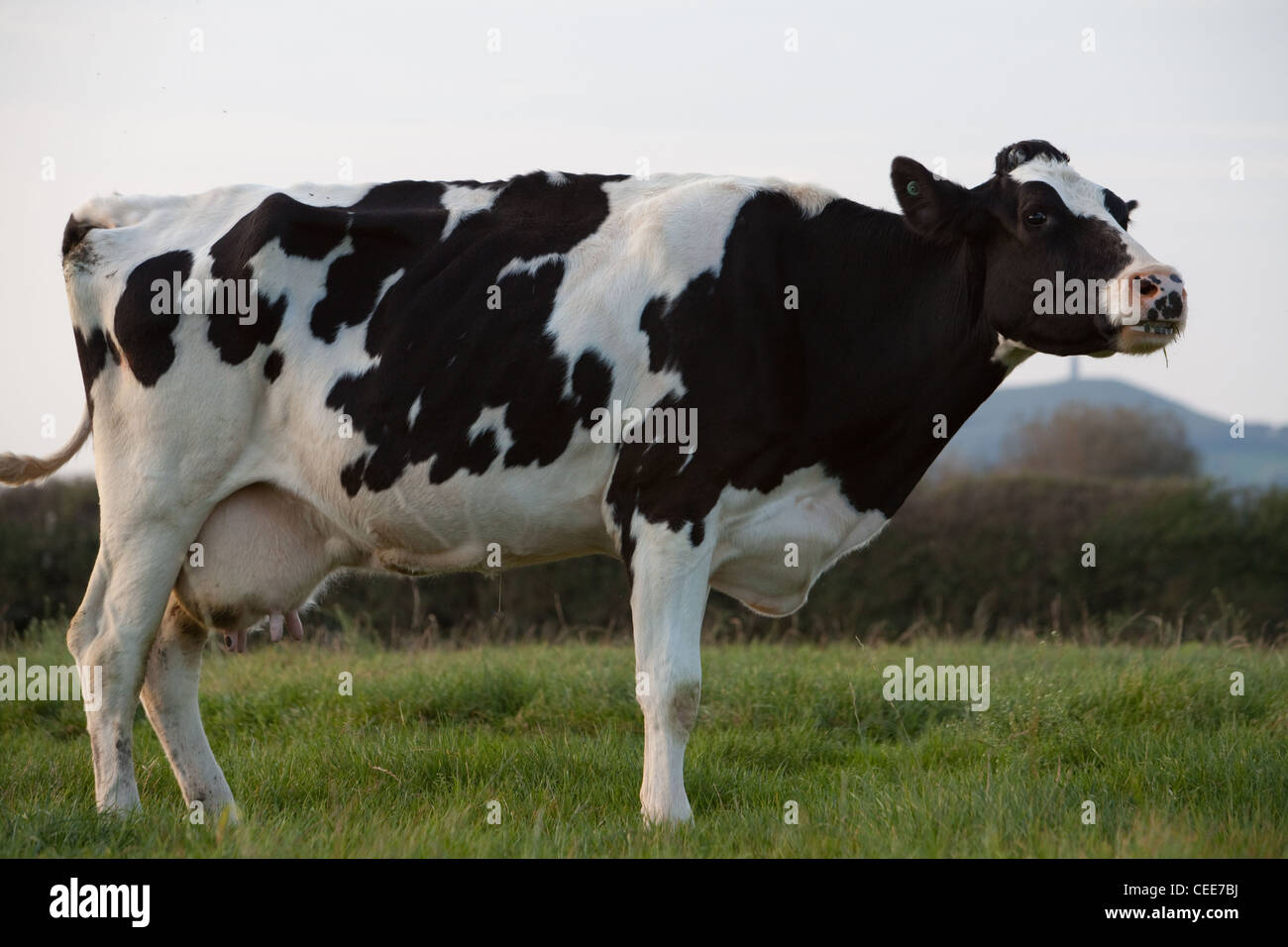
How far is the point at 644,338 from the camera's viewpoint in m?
6.11

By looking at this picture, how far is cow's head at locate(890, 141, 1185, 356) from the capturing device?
5629 mm

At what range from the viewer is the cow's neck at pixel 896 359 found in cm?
621

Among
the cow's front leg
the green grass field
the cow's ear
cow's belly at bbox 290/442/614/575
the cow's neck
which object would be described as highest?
the cow's ear

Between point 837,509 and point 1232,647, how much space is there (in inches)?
207

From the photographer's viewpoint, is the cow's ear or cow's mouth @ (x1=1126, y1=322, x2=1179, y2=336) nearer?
cow's mouth @ (x1=1126, y1=322, x2=1179, y2=336)

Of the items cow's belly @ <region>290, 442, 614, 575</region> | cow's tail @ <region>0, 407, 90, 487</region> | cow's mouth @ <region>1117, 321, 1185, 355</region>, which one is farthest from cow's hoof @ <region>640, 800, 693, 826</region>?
cow's tail @ <region>0, 407, 90, 487</region>

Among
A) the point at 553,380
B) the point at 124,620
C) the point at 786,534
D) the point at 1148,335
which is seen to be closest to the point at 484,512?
the point at 553,380

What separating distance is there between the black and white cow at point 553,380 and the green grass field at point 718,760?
2.03ft

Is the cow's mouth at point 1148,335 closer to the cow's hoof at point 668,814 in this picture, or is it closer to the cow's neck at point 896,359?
the cow's neck at point 896,359

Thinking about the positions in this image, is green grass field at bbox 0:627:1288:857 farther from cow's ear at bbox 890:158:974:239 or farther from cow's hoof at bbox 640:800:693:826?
cow's ear at bbox 890:158:974:239

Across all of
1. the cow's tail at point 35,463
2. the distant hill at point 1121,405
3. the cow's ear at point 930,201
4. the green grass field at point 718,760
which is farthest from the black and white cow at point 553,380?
the distant hill at point 1121,405

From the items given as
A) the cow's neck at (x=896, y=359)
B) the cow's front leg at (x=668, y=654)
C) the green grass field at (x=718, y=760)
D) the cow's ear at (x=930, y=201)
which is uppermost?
the cow's ear at (x=930, y=201)

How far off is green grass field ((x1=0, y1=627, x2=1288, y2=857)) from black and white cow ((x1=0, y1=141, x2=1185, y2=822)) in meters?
0.62

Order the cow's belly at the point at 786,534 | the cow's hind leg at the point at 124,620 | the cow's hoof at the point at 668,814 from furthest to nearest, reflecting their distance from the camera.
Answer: the cow's hind leg at the point at 124,620 < the cow's belly at the point at 786,534 < the cow's hoof at the point at 668,814
